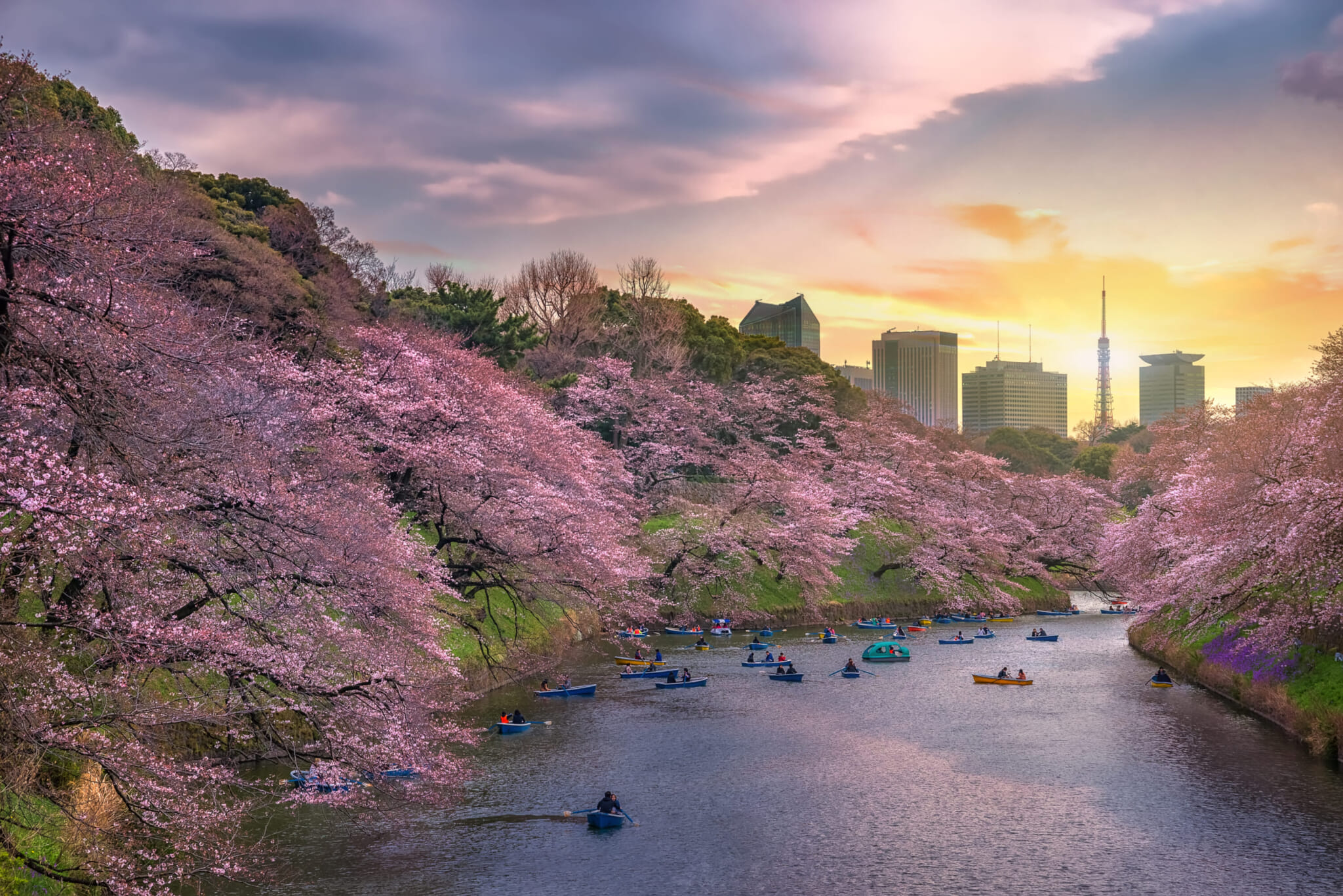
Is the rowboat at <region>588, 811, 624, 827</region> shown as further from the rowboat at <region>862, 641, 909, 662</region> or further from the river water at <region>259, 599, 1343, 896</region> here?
the rowboat at <region>862, 641, 909, 662</region>

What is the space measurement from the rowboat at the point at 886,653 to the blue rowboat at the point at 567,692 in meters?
19.7

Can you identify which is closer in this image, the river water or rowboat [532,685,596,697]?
the river water

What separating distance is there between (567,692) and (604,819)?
1739cm

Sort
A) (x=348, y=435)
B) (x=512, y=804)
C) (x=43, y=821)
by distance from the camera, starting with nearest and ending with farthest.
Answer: (x=43, y=821)
(x=512, y=804)
(x=348, y=435)

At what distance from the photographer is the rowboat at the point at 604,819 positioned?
27250mm

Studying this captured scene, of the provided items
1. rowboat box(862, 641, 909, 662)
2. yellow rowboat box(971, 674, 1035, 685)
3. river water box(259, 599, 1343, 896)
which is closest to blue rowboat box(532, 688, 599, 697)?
river water box(259, 599, 1343, 896)

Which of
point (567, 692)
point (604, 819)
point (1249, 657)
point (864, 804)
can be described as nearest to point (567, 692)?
point (567, 692)

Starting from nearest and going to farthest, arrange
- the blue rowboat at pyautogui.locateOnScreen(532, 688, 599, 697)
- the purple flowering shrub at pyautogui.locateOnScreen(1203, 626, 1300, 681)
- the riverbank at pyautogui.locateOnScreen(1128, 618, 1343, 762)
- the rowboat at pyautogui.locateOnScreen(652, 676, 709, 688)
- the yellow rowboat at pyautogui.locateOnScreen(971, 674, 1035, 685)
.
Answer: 1. the riverbank at pyautogui.locateOnScreen(1128, 618, 1343, 762)
2. the purple flowering shrub at pyautogui.locateOnScreen(1203, 626, 1300, 681)
3. the blue rowboat at pyautogui.locateOnScreen(532, 688, 599, 697)
4. the rowboat at pyautogui.locateOnScreen(652, 676, 709, 688)
5. the yellow rowboat at pyautogui.locateOnScreen(971, 674, 1035, 685)

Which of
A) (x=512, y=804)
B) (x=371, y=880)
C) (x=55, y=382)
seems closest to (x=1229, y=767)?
(x=512, y=804)

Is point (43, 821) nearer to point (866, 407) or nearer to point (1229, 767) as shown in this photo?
point (1229, 767)

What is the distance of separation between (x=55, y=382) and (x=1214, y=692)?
4802cm

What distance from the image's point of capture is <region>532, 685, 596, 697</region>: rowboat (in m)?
44.0

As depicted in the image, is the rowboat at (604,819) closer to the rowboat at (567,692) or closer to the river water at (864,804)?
the river water at (864,804)

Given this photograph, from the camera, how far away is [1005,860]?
25578 millimetres
